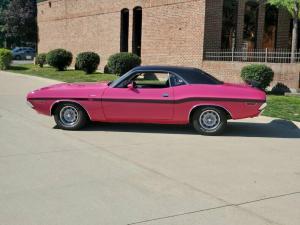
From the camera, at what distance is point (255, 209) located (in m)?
5.13

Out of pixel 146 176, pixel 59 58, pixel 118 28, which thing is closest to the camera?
pixel 146 176

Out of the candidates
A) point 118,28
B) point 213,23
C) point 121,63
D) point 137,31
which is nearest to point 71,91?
point 213,23

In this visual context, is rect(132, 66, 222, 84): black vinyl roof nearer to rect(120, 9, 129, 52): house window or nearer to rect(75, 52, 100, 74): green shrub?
rect(75, 52, 100, 74): green shrub

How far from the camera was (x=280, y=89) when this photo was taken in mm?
17188

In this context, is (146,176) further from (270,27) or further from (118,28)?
(118,28)

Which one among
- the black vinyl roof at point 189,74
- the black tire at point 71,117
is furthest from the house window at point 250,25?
the black tire at point 71,117

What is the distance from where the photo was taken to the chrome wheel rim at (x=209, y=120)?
941 cm

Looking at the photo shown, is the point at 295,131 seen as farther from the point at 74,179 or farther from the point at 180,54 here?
the point at 180,54

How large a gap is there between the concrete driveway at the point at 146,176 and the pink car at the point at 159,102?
315 mm

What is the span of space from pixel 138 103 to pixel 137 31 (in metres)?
17.0

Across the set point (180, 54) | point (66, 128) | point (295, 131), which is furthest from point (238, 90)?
point (180, 54)

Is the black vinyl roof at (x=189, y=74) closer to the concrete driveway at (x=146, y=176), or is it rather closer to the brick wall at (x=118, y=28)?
the concrete driveway at (x=146, y=176)

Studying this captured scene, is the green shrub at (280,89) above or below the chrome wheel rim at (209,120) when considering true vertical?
above

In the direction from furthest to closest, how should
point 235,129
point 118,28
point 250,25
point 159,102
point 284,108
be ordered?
point 118,28 < point 250,25 < point 284,108 < point 235,129 < point 159,102
